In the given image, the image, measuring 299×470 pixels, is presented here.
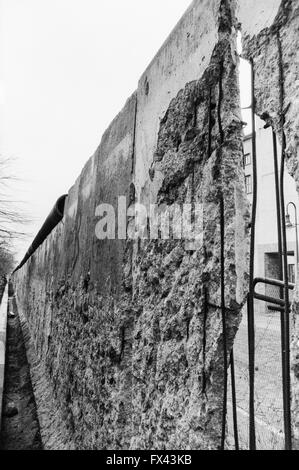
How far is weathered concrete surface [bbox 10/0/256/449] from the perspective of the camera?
112cm

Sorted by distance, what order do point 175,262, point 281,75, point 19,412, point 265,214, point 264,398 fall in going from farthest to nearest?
point 265,214, point 19,412, point 264,398, point 175,262, point 281,75

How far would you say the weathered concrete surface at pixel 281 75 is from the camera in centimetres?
81

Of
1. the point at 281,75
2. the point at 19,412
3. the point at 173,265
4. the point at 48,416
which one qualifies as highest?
the point at 281,75

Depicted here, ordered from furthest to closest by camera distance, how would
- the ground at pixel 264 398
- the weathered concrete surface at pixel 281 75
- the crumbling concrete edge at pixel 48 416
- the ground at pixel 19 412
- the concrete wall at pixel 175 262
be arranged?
the ground at pixel 19 412 → the crumbling concrete edge at pixel 48 416 → the ground at pixel 264 398 → the concrete wall at pixel 175 262 → the weathered concrete surface at pixel 281 75

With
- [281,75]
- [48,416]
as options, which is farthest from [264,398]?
[281,75]

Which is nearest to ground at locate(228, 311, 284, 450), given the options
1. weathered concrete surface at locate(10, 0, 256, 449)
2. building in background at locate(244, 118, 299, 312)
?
weathered concrete surface at locate(10, 0, 256, 449)

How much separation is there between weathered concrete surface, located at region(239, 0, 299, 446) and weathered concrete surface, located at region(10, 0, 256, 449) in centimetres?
15

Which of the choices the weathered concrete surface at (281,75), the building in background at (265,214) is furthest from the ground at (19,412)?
the building in background at (265,214)

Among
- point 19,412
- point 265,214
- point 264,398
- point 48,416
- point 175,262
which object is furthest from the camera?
point 265,214

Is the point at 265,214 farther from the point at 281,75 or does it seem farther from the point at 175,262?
the point at 281,75

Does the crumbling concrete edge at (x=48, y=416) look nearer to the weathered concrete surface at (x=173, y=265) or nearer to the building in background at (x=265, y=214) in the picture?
the weathered concrete surface at (x=173, y=265)

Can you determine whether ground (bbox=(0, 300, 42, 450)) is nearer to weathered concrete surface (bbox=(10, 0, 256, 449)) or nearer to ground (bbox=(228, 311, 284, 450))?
weathered concrete surface (bbox=(10, 0, 256, 449))

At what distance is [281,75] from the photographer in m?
0.91

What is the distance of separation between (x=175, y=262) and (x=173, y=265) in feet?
0.05
